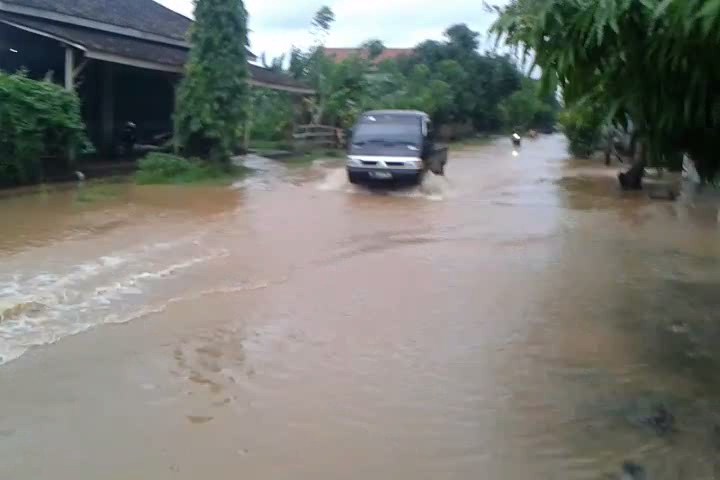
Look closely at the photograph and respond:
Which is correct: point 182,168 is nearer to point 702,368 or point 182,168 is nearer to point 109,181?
point 109,181

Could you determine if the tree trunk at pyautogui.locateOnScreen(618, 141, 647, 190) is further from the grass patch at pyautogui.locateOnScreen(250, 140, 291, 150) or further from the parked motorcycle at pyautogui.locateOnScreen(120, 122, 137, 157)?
the grass patch at pyautogui.locateOnScreen(250, 140, 291, 150)

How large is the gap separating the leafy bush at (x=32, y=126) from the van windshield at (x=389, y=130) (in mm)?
6426

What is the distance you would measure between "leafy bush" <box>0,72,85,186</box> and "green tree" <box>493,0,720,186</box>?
13140 mm

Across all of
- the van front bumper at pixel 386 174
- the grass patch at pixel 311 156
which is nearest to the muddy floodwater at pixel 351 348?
the van front bumper at pixel 386 174

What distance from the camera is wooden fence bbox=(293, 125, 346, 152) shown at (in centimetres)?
3450

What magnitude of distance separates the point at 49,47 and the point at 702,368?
1921cm

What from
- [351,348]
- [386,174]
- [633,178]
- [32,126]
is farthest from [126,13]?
[351,348]

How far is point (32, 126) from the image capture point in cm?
1727

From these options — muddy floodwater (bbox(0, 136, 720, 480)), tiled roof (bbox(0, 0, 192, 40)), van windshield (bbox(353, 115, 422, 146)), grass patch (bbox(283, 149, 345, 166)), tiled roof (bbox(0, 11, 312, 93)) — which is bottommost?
grass patch (bbox(283, 149, 345, 166))

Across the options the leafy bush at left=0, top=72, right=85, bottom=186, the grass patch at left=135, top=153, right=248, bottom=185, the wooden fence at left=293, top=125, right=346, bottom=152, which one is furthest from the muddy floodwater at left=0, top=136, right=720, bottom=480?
the wooden fence at left=293, top=125, right=346, bottom=152

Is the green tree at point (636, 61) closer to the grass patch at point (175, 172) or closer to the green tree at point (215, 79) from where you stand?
the grass patch at point (175, 172)

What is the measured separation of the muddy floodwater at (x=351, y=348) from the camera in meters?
5.46

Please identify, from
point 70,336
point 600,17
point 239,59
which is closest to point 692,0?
point 600,17

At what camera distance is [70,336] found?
8.01m
